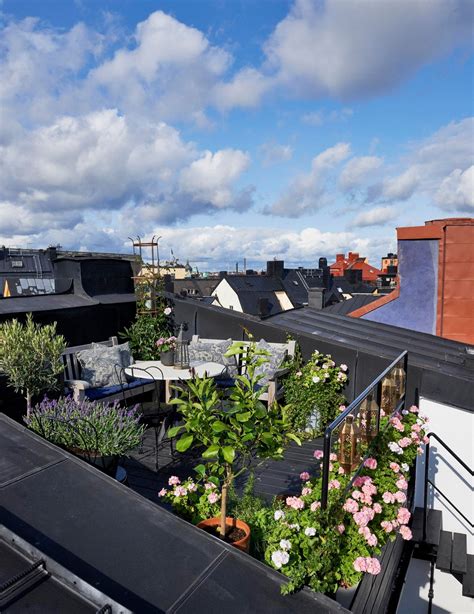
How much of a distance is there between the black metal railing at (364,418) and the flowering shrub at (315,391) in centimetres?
130

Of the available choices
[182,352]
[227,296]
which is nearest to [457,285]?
[182,352]

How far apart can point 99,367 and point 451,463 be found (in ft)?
14.7

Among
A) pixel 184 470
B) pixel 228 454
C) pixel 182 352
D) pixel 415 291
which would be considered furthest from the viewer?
pixel 415 291

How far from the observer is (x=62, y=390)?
4684 millimetres

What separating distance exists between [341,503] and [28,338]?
10.4 ft

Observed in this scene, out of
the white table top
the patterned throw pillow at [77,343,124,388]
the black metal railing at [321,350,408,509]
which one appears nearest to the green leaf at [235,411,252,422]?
the black metal railing at [321,350,408,509]

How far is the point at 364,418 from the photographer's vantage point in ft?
9.94

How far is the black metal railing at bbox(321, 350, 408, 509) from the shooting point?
7.17 feet

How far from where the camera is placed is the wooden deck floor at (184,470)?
3.83 meters

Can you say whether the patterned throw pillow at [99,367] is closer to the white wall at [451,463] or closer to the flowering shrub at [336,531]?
the flowering shrub at [336,531]

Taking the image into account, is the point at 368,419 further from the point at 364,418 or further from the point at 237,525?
the point at 237,525

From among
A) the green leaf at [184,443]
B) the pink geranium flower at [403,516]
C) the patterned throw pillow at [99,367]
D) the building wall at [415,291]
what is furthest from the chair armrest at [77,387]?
the building wall at [415,291]

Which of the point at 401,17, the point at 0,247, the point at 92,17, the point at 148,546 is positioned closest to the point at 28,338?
the point at 148,546

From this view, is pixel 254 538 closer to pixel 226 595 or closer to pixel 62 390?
pixel 226 595
